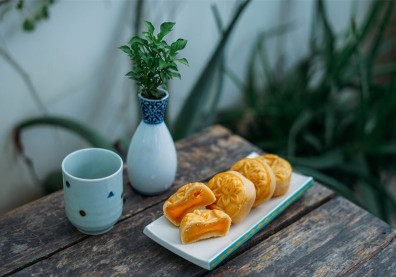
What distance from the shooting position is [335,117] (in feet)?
4.78

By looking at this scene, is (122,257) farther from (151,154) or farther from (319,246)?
(319,246)

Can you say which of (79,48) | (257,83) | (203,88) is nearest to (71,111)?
(79,48)

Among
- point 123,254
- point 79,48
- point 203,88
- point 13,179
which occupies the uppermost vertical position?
point 79,48

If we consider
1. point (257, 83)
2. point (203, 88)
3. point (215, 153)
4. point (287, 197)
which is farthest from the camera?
point (257, 83)

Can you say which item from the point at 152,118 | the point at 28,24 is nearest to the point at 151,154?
the point at 152,118

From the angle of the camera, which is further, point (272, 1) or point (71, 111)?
point (272, 1)

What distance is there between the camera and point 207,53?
1438 mm

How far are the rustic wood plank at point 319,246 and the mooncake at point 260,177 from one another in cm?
7

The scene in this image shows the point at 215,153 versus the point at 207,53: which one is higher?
the point at 207,53

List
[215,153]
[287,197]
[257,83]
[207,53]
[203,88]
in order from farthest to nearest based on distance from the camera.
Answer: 1. [257,83]
2. [207,53]
3. [203,88]
4. [215,153]
5. [287,197]

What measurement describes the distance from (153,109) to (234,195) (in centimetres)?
20

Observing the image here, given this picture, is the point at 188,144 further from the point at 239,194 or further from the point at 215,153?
the point at 239,194

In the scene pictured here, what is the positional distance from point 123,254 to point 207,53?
0.91 metres

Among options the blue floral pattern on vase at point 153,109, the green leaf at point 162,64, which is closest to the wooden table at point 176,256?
the blue floral pattern on vase at point 153,109
